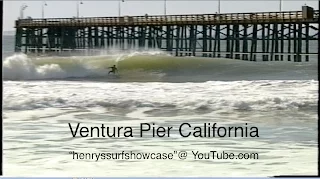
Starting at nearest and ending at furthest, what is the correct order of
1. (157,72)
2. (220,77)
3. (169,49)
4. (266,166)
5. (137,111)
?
(266,166), (137,111), (220,77), (157,72), (169,49)

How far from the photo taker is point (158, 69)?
28438 millimetres

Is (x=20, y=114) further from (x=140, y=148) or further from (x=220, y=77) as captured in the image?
(x=220, y=77)

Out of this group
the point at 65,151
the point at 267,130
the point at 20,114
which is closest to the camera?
the point at 65,151

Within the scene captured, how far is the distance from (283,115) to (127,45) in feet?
90.2

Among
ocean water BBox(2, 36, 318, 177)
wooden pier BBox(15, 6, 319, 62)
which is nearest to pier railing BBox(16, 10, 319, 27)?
wooden pier BBox(15, 6, 319, 62)

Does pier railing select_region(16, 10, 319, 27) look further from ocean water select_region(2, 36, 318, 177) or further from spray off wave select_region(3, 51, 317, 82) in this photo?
ocean water select_region(2, 36, 318, 177)

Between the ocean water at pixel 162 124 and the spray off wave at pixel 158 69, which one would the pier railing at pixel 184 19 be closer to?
the spray off wave at pixel 158 69

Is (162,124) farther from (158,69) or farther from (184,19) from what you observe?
(184,19)

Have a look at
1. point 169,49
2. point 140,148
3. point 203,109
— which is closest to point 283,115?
point 203,109

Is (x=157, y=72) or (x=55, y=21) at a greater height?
(x=55, y=21)

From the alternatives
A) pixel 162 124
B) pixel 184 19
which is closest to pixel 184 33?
pixel 184 19

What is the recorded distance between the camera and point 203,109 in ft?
33.4

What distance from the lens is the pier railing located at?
2692 centimetres

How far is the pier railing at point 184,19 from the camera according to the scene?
26.9 meters
